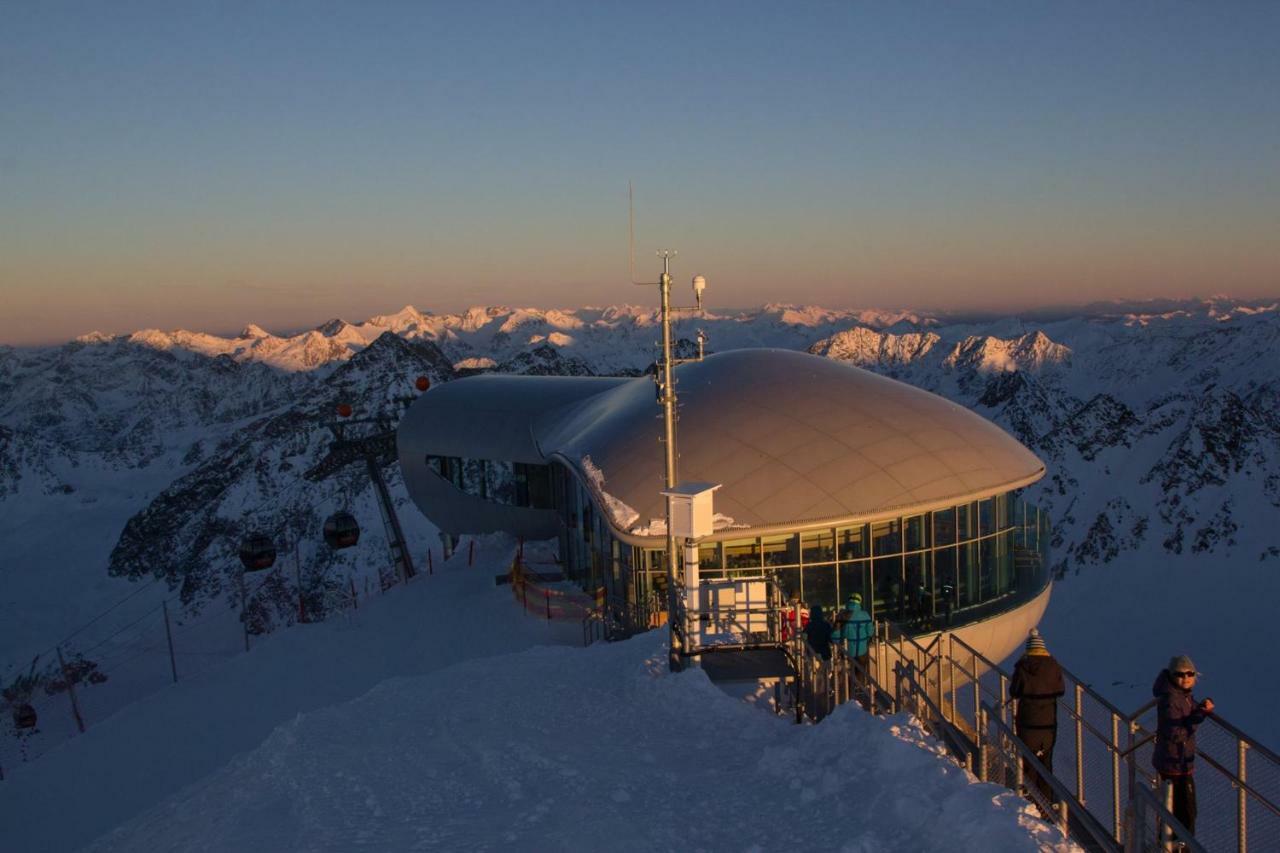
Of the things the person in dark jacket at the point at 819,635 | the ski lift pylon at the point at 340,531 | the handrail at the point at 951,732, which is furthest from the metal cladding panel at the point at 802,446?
the ski lift pylon at the point at 340,531

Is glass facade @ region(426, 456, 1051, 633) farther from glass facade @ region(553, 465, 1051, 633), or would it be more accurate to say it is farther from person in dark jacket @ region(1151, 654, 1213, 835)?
person in dark jacket @ region(1151, 654, 1213, 835)

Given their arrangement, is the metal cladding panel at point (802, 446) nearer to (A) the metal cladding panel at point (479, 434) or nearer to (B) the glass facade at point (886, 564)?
(B) the glass facade at point (886, 564)

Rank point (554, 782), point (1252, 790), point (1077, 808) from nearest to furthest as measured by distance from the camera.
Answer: point (1252, 790)
point (1077, 808)
point (554, 782)

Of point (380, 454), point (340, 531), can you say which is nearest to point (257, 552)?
point (340, 531)

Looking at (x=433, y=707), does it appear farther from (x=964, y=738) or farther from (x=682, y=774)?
(x=964, y=738)

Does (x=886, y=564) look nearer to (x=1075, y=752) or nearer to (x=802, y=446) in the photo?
(x=802, y=446)

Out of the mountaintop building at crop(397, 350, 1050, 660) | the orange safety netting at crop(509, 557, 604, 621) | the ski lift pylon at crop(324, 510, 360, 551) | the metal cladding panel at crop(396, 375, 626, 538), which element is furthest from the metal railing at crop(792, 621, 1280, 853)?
the ski lift pylon at crop(324, 510, 360, 551)
